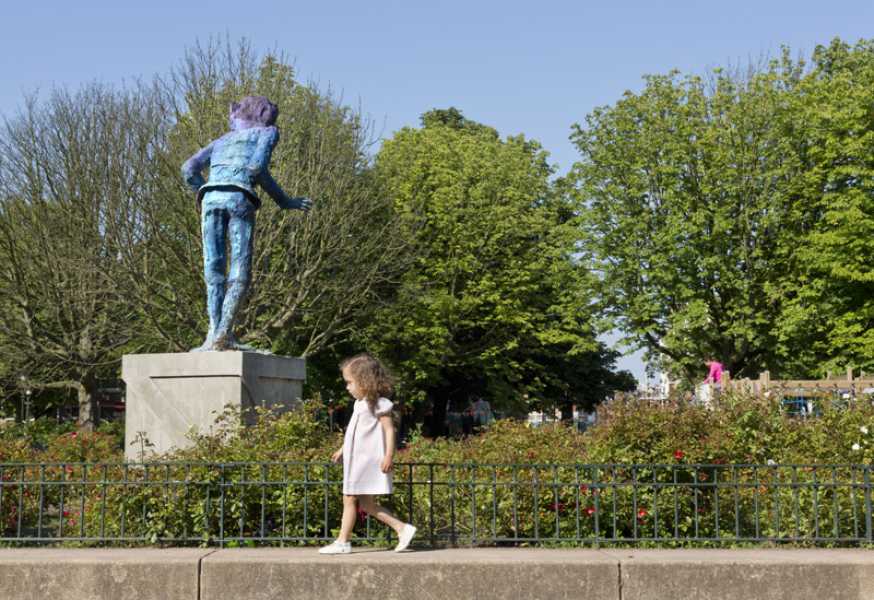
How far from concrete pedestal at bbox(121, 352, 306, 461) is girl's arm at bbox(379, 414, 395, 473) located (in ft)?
10.3

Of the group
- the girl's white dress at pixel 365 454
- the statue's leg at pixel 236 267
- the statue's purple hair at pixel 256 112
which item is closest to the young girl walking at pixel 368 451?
the girl's white dress at pixel 365 454

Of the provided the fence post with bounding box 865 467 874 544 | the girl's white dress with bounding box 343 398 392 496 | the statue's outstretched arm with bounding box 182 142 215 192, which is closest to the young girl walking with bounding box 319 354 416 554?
the girl's white dress with bounding box 343 398 392 496

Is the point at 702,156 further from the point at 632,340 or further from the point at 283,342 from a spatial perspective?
the point at 283,342

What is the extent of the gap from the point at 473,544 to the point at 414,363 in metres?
23.3

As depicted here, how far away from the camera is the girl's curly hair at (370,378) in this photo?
23.6 ft

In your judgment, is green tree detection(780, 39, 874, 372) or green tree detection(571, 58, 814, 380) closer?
green tree detection(780, 39, 874, 372)

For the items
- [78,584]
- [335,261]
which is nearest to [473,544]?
[78,584]

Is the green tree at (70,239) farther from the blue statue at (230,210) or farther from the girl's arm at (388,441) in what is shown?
the girl's arm at (388,441)

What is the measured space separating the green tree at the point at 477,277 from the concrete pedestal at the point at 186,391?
19249 millimetres

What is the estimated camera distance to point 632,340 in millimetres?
31438

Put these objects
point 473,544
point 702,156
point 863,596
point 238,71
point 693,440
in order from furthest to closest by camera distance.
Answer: point 702,156, point 238,71, point 693,440, point 473,544, point 863,596

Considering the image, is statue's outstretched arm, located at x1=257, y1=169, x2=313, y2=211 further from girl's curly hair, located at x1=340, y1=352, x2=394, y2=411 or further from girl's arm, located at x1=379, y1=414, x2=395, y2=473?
girl's arm, located at x1=379, y1=414, x2=395, y2=473

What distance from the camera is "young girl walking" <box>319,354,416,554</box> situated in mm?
7074

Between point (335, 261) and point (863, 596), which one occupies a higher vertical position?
point (335, 261)
